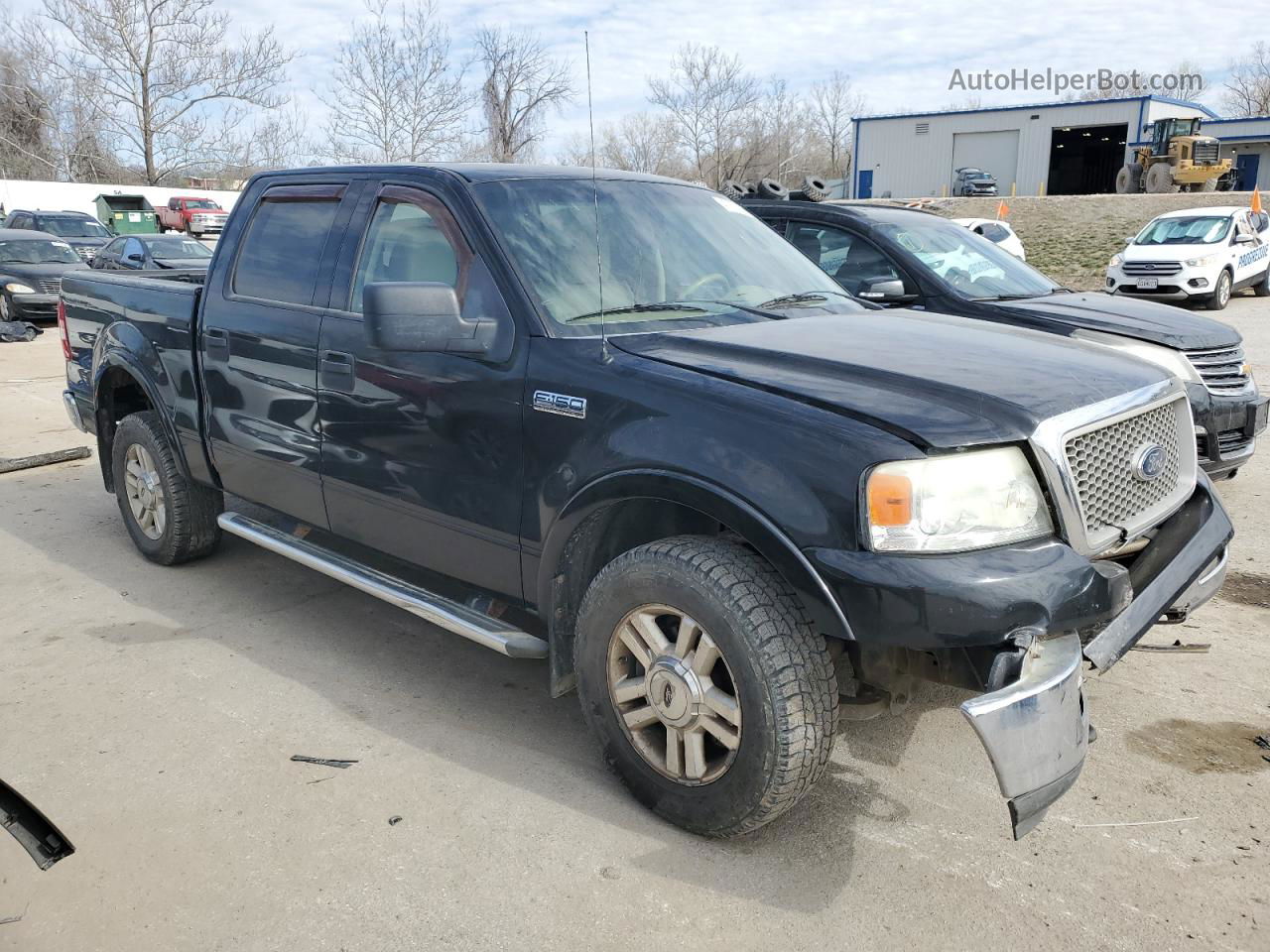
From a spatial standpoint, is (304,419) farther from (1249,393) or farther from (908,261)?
(1249,393)

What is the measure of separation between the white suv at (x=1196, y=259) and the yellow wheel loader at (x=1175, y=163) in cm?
2170

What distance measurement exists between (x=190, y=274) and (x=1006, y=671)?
5.09 metres

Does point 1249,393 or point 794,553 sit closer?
point 794,553

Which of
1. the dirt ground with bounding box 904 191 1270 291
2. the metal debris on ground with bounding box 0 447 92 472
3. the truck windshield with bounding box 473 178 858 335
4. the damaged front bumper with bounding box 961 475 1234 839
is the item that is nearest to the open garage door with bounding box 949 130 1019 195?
the dirt ground with bounding box 904 191 1270 291

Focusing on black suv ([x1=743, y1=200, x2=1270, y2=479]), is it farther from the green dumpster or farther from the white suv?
the green dumpster

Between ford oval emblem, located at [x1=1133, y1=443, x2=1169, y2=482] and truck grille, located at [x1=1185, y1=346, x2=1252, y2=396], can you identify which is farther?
truck grille, located at [x1=1185, y1=346, x2=1252, y2=396]

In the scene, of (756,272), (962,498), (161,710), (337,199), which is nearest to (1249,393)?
(756,272)

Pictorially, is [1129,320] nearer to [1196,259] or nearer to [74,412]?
[74,412]

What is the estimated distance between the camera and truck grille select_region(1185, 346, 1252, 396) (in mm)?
6281

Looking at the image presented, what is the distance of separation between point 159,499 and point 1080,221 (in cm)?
3144

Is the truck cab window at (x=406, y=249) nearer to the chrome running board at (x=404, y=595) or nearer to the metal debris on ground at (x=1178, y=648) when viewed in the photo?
the chrome running board at (x=404, y=595)

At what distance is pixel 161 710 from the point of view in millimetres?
3762

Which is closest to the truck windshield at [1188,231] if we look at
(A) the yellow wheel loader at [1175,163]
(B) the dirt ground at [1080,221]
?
(B) the dirt ground at [1080,221]

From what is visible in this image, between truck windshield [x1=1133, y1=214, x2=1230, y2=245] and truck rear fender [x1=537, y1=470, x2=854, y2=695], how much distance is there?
1791cm
